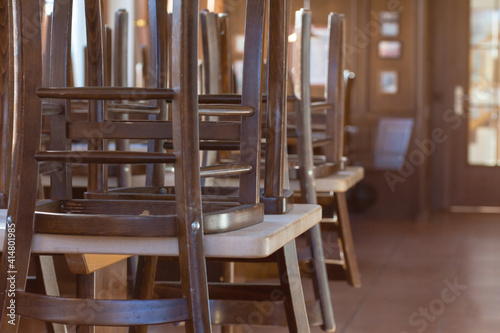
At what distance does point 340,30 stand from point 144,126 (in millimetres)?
1400

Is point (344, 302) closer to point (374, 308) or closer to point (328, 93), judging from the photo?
point (374, 308)

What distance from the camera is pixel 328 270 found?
2.86m

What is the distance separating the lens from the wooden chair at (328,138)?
2.23m

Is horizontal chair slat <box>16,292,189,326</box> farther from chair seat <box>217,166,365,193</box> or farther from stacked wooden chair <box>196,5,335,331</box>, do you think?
chair seat <box>217,166,365,193</box>

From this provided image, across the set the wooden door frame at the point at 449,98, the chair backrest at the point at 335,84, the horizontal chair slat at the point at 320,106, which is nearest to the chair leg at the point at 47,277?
the horizontal chair slat at the point at 320,106

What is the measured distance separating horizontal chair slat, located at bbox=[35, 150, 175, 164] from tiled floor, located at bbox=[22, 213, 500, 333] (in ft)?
5.40

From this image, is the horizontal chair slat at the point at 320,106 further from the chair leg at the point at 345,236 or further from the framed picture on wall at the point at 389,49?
the framed picture on wall at the point at 389,49

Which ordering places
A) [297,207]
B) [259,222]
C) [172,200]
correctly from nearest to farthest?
[259,222] → [172,200] → [297,207]

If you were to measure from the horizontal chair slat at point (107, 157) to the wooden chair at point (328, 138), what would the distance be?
1278mm

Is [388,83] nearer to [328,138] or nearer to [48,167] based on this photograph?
[328,138]

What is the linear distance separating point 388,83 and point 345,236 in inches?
152

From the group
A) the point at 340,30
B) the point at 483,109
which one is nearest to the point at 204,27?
the point at 340,30

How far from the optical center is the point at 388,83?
6.41m

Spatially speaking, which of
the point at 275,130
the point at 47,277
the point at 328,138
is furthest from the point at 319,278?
the point at 275,130
